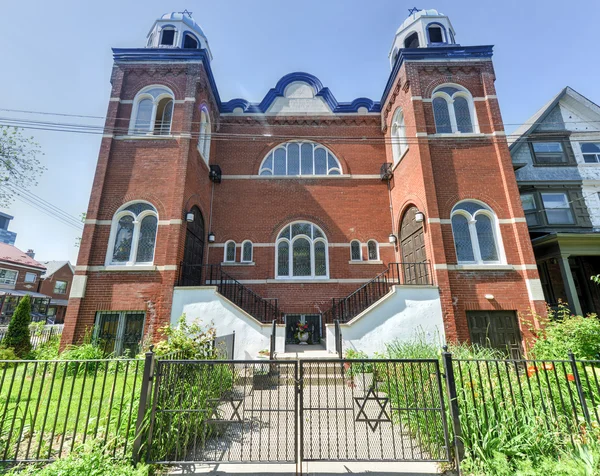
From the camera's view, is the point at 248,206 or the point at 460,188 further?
the point at 248,206

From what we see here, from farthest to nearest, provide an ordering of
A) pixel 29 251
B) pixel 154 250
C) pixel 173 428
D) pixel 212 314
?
pixel 29 251 < pixel 154 250 < pixel 212 314 < pixel 173 428

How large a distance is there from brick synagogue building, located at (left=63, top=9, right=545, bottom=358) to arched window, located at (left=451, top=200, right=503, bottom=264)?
1.8 inches

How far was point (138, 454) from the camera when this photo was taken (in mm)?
3527

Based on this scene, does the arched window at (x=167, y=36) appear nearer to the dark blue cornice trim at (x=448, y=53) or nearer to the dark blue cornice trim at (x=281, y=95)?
the dark blue cornice trim at (x=281, y=95)

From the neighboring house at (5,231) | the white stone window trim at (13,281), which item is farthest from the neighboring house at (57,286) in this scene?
the neighboring house at (5,231)

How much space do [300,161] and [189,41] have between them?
7.51m

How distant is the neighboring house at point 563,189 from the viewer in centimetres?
1198

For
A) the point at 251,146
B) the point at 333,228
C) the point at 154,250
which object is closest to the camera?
the point at 154,250

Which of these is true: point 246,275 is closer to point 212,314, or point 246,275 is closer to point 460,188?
point 212,314

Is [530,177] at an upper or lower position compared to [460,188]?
upper

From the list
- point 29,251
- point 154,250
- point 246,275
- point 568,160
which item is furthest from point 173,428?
point 29,251

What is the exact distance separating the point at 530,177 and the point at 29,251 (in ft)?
193

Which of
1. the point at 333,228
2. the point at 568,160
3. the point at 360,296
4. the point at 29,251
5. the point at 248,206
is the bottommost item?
the point at 360,296

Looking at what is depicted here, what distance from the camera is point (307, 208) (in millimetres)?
12430
